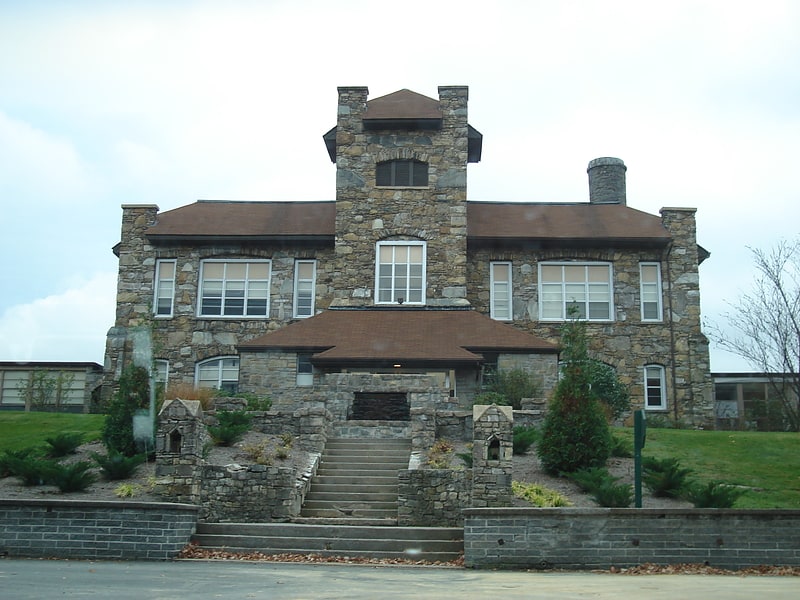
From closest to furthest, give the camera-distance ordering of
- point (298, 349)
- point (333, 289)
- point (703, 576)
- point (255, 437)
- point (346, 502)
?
point (703, 576) < point (346, 502) < point (255, 437) < point (298, 349) < point (333, 289)

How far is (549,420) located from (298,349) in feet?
34.0

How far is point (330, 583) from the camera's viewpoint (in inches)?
425

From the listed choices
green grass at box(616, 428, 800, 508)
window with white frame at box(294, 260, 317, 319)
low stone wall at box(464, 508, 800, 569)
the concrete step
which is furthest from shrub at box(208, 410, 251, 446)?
window with white frame at box(294, 260, 317, 319)

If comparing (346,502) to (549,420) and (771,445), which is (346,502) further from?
(771,445)

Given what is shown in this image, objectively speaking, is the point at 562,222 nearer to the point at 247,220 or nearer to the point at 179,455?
the point at 247,220

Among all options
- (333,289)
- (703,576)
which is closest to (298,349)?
(333,289)

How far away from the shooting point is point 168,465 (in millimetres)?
15367

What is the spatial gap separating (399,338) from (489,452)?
11107mm

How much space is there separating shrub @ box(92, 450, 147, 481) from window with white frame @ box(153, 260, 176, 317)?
43.9 ft

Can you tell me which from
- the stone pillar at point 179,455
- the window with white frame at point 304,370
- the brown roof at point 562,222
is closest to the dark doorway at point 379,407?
the window with white frame at point 304,370

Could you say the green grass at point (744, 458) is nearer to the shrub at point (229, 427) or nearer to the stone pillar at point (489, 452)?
the stone pillar at point (489, 452)

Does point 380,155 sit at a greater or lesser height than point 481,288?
greater

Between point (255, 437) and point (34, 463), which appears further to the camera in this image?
point (255, 437)

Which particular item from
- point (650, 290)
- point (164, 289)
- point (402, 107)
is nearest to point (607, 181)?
point (650, 290)
